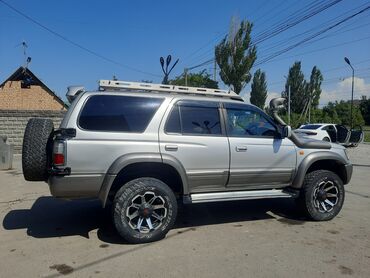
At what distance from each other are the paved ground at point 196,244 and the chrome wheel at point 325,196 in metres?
0.27

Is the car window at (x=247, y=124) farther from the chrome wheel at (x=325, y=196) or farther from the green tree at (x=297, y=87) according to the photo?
the green tree at (x=297, y=87)

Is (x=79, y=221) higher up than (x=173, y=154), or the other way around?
(x=173, y=154)

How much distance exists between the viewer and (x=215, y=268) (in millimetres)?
4105

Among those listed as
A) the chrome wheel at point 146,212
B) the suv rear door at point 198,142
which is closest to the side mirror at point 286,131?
the suv rear door at point 198,142

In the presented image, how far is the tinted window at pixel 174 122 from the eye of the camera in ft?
16.9

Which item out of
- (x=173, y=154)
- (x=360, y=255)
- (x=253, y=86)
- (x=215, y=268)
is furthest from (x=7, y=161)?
(x=253, y=86)

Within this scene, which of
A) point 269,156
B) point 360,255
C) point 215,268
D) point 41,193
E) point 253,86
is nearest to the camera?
point 215,268

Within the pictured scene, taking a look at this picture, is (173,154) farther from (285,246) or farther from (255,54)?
(255,54)

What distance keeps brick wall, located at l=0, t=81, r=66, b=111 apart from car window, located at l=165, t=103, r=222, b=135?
2340 centimetres

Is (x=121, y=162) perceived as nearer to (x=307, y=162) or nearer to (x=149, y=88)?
(x=149, y=88)

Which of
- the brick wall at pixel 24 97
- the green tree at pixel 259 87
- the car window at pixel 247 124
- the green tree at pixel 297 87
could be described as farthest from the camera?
the green tree at pixel 297 87

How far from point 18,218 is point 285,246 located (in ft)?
13.8

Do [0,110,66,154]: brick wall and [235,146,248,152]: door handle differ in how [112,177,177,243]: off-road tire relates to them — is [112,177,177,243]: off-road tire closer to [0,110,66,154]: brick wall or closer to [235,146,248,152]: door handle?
[235,146,248,152]: door handle

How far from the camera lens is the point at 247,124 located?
5801 mm
